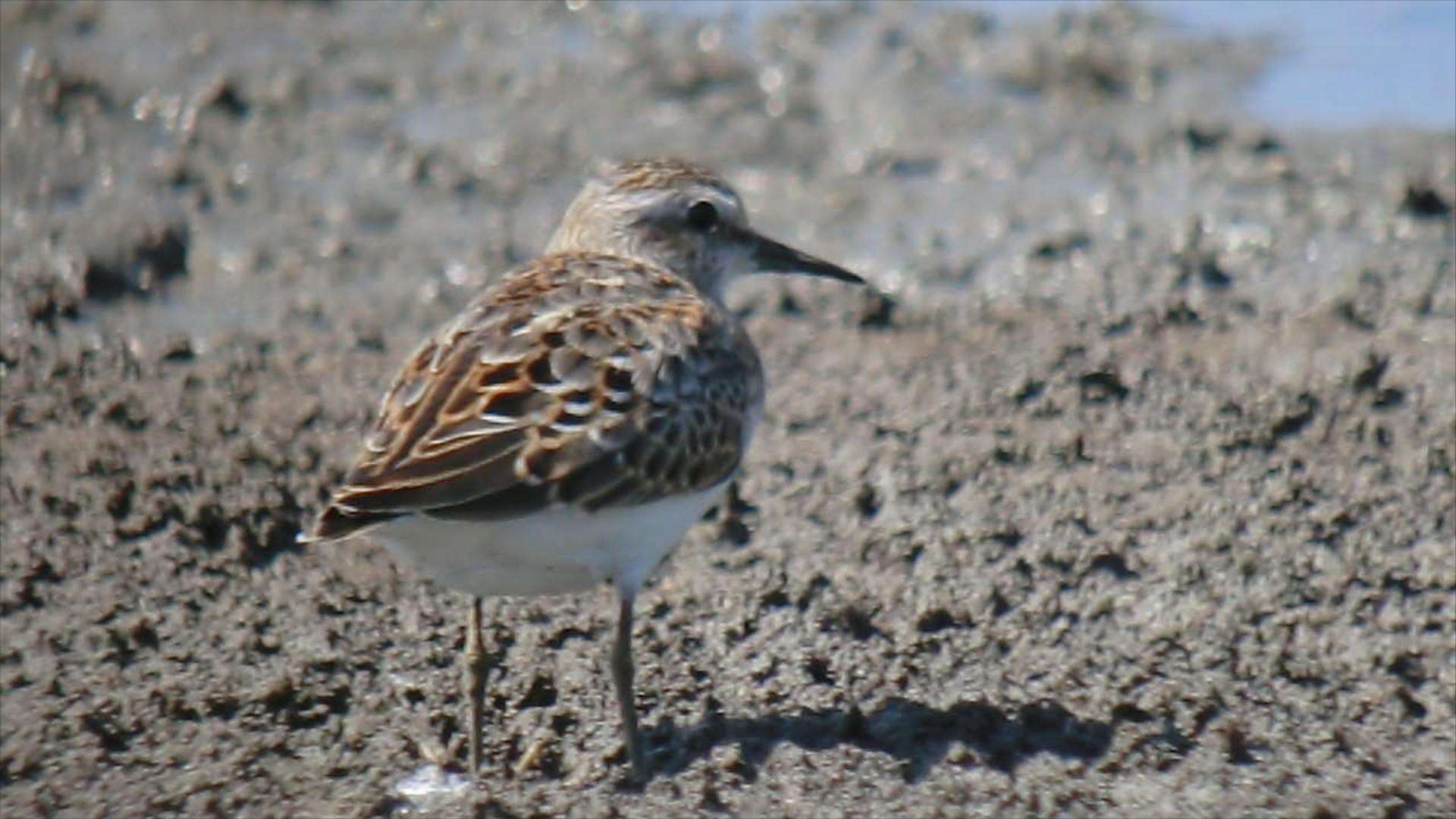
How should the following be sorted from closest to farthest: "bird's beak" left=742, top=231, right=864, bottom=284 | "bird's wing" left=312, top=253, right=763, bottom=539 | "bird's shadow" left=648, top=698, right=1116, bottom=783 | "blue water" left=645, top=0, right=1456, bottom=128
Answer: "bird's wing" left=312, top=253, right=763, bottom=539 < "bird's shadow" left=648, top=698, right=1116, bottom=783 < "bird's beak" left=742, top=231, right=864, bottom=284 < "blue water" left=645, top=0, right=1456, bottom=128

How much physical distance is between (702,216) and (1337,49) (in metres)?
4.97

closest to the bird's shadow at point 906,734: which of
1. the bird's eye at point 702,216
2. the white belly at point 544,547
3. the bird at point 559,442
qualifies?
the bird at point 559,442

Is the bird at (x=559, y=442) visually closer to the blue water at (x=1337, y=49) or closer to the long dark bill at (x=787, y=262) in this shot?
the long dark bill at (x=787, y=262)

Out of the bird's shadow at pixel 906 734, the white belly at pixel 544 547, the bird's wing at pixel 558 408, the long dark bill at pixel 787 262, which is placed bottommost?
the bird's shadow at pixel 906 734

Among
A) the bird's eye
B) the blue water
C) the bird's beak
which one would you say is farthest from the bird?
the blue water

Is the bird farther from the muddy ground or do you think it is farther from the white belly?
the muddy ground

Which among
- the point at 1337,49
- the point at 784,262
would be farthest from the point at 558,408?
the point at 1337,49

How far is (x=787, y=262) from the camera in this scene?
726cm

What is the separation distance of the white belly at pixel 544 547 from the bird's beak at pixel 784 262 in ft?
4.73

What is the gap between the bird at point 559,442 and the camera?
5391 mm

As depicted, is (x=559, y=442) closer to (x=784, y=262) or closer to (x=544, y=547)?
(x=544, y=547)

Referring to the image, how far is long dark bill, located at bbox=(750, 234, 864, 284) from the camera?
23.5 feet

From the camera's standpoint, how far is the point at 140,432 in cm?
762

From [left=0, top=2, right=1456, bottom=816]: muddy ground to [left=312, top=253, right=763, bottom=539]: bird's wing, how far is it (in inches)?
30.6
